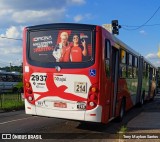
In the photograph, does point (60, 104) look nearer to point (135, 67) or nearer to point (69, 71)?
point (69, 71)

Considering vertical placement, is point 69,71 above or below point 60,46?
below

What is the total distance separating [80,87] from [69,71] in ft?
1.99

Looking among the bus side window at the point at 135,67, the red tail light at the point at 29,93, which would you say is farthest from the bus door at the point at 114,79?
the bus side window at the point at 135,67

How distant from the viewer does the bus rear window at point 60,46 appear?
38.3 ft

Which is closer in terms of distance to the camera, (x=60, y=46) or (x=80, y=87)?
(x=80, y=87)

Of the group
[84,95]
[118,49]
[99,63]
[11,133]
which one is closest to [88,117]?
[84,95]

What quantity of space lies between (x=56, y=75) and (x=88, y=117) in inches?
65.7

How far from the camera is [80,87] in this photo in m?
11.5

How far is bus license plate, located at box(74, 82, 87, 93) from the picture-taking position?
1147 cm

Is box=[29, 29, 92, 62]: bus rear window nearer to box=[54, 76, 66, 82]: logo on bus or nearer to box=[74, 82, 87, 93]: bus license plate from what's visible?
box=[54, 76, 66, 82]: logo on bus

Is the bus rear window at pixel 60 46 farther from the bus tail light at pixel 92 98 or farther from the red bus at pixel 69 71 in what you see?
the bus tail light at pixel 92 98

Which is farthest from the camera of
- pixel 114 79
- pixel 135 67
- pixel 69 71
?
pixel 135 67

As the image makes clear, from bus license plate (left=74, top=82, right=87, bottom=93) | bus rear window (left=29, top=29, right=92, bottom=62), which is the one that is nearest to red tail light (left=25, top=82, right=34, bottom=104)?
bus rear window (left=29, top=29, right=92, bottom=62)

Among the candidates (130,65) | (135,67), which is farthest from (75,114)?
(135,67)
